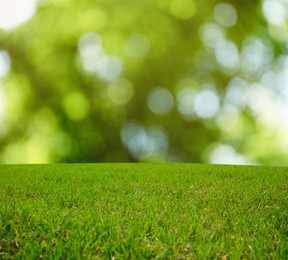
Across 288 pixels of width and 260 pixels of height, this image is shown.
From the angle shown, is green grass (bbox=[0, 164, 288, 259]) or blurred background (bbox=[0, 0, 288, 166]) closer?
green grass (bbox=[0, 164, 288, 259])

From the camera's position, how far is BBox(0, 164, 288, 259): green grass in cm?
155

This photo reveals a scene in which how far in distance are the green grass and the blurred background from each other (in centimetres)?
435

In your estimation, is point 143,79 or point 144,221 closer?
point 144,221

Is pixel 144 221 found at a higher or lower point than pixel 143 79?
lower

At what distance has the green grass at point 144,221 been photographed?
155cm

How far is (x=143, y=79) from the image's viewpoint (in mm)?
7938

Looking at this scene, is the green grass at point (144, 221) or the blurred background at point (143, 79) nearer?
the green grass at point (144, 221)

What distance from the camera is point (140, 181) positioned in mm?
3789

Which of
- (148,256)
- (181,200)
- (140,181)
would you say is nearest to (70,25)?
(140,181)

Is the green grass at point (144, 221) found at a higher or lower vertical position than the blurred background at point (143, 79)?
lower

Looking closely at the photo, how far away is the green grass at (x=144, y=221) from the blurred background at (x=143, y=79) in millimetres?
4349

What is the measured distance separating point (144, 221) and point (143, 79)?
612cm

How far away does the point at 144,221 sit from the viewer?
6.64 ft

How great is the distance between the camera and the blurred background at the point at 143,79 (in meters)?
7.81
